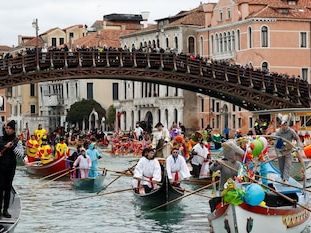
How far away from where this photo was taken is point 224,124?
58594 millimetres

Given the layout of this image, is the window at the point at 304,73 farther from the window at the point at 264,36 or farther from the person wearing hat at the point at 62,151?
the person wearing hat at the point at 62,151

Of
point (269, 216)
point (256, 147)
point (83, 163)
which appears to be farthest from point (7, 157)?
point (83, 163)

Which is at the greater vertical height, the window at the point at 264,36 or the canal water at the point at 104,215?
the window at the point at 264,36

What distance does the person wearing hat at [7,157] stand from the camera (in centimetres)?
1298

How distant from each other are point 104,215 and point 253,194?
6467 mm

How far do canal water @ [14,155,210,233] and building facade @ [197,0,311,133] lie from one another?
32.9 m

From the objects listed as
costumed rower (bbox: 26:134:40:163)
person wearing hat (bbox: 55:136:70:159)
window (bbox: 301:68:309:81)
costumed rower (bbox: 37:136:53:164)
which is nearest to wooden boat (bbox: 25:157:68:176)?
person wearing hat (bbox: 55:136:70:159)

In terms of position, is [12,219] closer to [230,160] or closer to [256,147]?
[230,160]

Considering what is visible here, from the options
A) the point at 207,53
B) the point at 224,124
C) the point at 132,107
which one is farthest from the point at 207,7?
the point at 132,107

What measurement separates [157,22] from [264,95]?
1087 inches

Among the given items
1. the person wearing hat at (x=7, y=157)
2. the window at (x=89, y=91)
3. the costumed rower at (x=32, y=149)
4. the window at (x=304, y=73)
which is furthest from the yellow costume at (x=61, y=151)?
the window at (x=89, y=91)

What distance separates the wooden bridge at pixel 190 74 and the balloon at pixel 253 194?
26846 millimetres

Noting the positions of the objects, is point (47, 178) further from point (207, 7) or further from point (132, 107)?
point (132, 107)

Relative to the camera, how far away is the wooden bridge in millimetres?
39688
